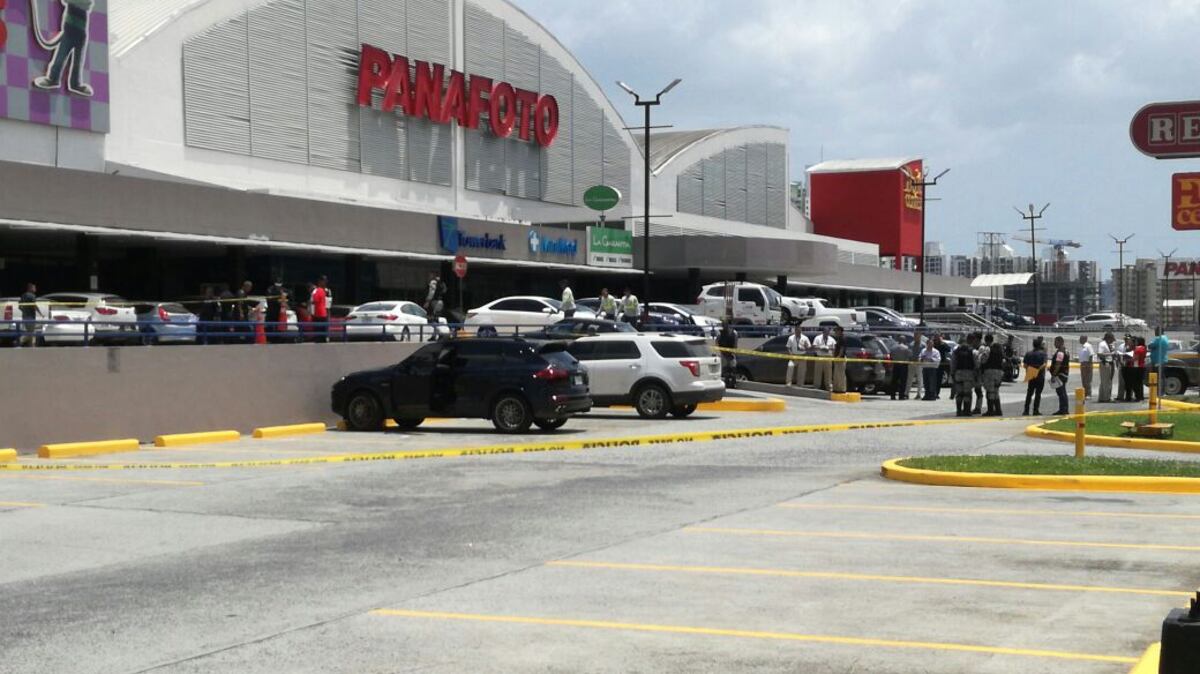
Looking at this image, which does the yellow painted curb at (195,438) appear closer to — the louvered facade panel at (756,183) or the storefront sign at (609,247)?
the storefront sign at (609,247)

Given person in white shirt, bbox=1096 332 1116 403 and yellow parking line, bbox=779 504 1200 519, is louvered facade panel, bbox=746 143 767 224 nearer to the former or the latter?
person in white shirt, bbox=1096 332 1116 403

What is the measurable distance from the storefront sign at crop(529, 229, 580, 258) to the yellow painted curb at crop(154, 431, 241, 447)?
32.6 metres

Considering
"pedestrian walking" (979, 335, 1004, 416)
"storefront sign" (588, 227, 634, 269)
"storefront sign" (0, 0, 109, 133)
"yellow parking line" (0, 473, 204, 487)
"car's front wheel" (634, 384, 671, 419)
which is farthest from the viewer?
"storefront sign" (588, 227, 634, 269)

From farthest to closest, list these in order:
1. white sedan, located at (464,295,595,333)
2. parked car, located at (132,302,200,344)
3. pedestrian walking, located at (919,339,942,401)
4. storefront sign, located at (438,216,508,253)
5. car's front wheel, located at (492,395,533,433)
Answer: storefront sign, located at (438,216,508,253), white sedan, located at (464,295,595,333), pedestrian walking, located at (919,339,942,401), parked car, located at (132,302,200,344), car's front wheel, located at (492,395,533,433)

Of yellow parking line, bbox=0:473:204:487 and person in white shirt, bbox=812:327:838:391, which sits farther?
person in white shirt, bbox=812:327:838:391

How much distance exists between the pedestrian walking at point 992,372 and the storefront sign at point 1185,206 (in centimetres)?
1914

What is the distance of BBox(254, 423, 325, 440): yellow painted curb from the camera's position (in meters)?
27.9

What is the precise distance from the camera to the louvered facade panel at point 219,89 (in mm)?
47969

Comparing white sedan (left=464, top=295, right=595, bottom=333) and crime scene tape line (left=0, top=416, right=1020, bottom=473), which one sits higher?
white sedan (left=464, top=295, right=595, bottom=333)

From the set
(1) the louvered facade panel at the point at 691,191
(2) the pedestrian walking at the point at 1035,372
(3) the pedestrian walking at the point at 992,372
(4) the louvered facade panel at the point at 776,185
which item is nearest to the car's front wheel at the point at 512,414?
(3) the pedestrian walking at the point at 992,372

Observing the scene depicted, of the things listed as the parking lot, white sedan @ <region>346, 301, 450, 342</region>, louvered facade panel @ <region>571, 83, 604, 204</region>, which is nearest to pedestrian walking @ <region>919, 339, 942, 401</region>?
white sedan @ <region>346, 301, 450, 342</region>

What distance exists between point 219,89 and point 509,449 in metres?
30.4

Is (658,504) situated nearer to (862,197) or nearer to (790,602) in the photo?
(790,602)

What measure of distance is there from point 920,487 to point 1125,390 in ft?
73.1
